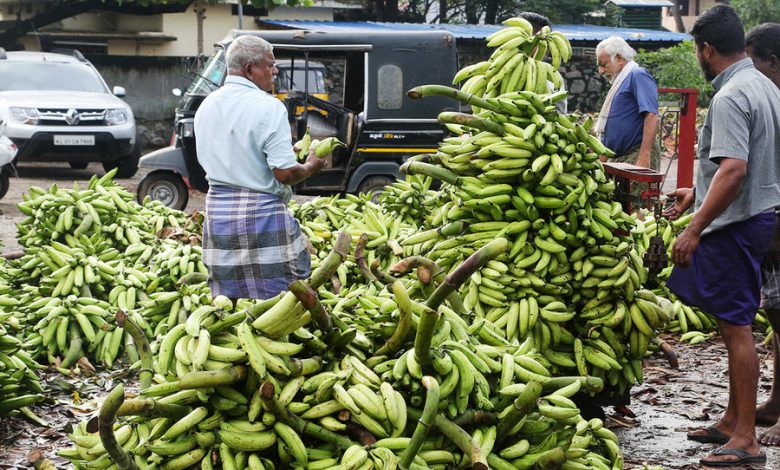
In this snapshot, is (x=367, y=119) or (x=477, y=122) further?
(x=367, y=119)

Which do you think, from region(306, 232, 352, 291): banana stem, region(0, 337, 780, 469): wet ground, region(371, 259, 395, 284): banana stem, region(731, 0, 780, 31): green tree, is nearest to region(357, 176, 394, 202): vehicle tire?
region(0, 337, 780, 469): wet ground

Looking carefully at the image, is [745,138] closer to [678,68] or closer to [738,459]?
[738,459]

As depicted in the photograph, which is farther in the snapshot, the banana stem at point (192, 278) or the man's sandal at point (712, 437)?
the banana stem at point (192, 278)

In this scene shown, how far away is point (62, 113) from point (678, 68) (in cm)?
1477

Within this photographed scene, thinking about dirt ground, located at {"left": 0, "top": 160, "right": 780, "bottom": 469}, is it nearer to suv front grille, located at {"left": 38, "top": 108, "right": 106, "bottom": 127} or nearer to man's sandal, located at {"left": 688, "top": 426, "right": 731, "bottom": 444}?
man's sandal, located at {"left": 688, "top": 426, "right": 731, "bottom": 444}

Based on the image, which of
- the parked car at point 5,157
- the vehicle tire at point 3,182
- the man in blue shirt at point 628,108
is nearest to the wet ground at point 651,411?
the man in blue shirt at point 628,108

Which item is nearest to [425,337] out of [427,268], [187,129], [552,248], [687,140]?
[427,268]

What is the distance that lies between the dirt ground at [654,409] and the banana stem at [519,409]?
1.75 metres

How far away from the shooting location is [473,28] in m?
26.0

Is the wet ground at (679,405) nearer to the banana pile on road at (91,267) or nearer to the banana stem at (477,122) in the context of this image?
the banana stem at (477,122)

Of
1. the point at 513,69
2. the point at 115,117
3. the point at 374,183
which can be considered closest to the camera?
the point at 513,69

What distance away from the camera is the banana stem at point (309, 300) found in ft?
11.3

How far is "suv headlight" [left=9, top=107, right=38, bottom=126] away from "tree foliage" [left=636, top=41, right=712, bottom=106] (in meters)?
14.9

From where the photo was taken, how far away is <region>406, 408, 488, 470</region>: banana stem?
3.40m
